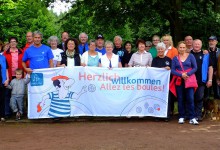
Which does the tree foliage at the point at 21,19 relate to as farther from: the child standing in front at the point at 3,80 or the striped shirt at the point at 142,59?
the striped shirt at the point at 142,59

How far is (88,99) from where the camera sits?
1016cm

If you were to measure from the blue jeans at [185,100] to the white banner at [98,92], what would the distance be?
396 millimetres

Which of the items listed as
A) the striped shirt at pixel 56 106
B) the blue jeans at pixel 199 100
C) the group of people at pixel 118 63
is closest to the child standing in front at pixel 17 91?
the group of people at pixel 118 63

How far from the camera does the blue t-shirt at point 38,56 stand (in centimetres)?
998

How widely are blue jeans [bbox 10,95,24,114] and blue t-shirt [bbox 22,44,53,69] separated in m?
0.84

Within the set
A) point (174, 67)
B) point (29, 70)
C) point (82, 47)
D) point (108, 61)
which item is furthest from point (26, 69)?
point (174, 67)

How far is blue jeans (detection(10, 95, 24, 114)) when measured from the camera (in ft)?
33.5

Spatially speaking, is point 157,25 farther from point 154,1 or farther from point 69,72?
point 69,72

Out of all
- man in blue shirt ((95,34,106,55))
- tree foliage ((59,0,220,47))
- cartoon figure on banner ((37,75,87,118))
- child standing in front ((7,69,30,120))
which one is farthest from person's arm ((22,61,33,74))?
tree foliage ((59,0,220,47))

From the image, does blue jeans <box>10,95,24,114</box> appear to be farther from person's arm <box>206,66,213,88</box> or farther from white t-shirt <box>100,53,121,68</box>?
person's arm <box>206,66,213,88</box>

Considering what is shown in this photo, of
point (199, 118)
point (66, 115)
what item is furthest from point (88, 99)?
point (199, 118)

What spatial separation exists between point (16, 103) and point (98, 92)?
6.78ft

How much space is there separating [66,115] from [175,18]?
27.6 feet

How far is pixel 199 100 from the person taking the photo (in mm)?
10188
